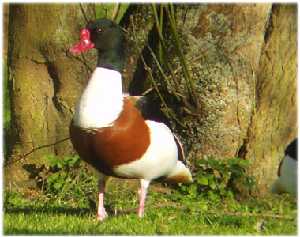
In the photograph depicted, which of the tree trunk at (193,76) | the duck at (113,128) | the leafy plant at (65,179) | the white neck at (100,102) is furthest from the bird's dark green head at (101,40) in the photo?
the leafy plant at (65,179)

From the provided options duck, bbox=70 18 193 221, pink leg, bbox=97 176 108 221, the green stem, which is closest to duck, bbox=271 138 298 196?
the green stem

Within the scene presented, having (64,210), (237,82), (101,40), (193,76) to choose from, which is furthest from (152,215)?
(237,82)

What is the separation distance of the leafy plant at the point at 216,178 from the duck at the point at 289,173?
21.5 inches

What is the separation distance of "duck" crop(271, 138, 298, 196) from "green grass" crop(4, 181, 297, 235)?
226 mm

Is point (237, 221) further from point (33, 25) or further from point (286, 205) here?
point (33, 25)

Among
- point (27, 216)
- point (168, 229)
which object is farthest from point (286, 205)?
point (27, 216)

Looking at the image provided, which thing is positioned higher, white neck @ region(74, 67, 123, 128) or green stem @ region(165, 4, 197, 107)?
green stem @ region(165, 4, 197, 107)

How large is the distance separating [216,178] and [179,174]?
1231mm

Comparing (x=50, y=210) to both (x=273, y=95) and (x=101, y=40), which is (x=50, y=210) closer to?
(x=101, y=40)

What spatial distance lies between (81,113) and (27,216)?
917 mm

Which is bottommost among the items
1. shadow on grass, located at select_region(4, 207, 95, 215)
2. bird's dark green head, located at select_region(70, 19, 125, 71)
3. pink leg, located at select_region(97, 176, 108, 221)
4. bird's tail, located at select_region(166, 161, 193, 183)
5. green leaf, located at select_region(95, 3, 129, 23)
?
shadow on grass, located at select_region(4, 207, 95, 215)

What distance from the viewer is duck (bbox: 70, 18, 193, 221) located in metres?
5.78

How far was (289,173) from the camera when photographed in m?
7.05

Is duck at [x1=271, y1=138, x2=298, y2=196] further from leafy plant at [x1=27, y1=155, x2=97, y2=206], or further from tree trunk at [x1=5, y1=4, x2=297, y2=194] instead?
leafy plant at [x1=27, y1=155, x2=97, y2=206]
